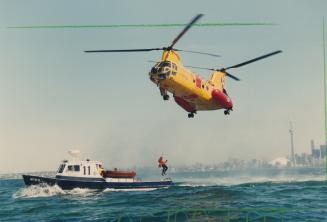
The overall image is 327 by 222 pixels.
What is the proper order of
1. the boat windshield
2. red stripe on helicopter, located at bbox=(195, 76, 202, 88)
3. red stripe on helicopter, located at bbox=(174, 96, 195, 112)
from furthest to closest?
the boat windshield
red stripe on helicopter, located at bbox=(174, 96, 195, 112)
red stripe on helicopter, located at bbox=(195, 76, 202, 88)

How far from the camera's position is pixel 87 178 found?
40.8 m

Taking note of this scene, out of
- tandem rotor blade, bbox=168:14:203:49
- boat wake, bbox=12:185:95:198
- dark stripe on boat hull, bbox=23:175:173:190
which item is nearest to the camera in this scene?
tandem rotor blade, bbox=168:14:203:49

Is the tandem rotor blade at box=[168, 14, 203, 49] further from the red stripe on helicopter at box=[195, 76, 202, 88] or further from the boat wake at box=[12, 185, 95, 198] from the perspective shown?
the boat wake at box=[12, 185, 95, 198]

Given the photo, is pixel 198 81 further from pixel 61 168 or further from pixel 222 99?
pixel 61 168

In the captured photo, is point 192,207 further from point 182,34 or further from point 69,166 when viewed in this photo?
point 69,166

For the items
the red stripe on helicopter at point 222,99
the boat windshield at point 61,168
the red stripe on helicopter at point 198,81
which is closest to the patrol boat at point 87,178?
the boat windshield at point 61,168

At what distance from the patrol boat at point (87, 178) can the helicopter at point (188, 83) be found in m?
→ 14.9

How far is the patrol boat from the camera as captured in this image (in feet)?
131

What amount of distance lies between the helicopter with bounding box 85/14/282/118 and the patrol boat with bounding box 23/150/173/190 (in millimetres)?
14876

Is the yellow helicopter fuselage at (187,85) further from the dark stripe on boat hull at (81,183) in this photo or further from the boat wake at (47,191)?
the boat wake at (47,191)

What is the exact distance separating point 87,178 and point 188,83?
1999 centimetres

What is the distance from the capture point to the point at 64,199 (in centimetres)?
3384

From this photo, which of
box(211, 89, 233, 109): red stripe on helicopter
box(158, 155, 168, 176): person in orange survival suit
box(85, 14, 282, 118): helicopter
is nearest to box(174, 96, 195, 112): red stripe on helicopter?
box(85, 14, 282, 118): helicopter

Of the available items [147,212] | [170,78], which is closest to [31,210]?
[147,212]
